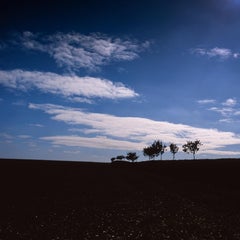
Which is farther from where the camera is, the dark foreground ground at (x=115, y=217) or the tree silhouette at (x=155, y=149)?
the tree silhouette at (x=155, y=149)

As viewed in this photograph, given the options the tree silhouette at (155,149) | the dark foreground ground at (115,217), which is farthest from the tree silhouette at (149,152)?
the dark foreground ground at (115,217)

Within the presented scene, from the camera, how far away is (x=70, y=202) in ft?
98.9

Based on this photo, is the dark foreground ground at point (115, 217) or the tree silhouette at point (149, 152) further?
the tree silhouette at point (149, 152)

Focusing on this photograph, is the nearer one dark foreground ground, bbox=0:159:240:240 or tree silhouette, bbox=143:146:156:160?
dark foreground ground, bbox=0:159:240:240

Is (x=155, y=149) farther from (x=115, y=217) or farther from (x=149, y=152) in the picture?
(x=115, y=217)

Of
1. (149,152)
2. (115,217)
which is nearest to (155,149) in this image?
(149,152)

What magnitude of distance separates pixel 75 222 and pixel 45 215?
347cm

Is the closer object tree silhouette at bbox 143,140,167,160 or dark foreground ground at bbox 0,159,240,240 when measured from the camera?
dark foreground ground at bbox 0,159,240,240

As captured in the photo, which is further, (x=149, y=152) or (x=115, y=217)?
(x=149, y=152)

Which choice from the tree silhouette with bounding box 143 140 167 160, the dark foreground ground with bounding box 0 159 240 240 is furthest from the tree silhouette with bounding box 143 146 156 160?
the dark foreground ground with bounding box 0 159 240 240

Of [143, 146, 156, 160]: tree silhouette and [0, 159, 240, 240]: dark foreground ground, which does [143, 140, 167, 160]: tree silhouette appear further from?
[0, 159, 240, 240]: dark foreground ground

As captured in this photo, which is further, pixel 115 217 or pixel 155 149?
pixel 155 149

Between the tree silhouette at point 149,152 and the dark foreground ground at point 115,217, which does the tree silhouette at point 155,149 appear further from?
the dark foreground ground at point 115,217

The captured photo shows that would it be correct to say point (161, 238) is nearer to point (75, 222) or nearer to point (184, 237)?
point (184, 237)
